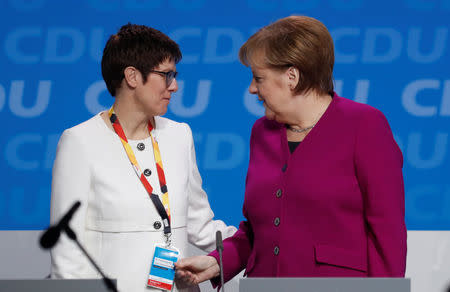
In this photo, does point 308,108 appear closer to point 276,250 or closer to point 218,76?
point 276,250

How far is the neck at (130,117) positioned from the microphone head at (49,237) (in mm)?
994

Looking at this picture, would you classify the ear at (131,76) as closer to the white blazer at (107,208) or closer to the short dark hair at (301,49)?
the white blazer at (107,208)

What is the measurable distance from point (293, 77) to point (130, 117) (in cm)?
73

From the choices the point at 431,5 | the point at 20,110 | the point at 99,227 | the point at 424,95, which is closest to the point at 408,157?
the point at 424,95

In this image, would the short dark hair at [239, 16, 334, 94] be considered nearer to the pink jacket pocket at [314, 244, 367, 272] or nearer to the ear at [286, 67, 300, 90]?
the ear at [286, 67, 300, 90]

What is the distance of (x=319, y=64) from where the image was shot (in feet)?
6.21

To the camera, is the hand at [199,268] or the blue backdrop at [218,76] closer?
the hand at [199,268]

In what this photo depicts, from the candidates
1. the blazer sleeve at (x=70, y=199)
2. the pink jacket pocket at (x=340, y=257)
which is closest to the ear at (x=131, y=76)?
the blazer sleeve at (x=70, y=199)

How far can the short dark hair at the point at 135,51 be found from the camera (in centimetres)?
232

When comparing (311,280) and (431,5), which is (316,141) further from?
(431,5)

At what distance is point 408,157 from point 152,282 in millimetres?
1926

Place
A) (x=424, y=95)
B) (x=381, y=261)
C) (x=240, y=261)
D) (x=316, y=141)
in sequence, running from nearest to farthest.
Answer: (x=381, y=261), (x=316, y=141), (x=240, y=261), (x=424, y=95)

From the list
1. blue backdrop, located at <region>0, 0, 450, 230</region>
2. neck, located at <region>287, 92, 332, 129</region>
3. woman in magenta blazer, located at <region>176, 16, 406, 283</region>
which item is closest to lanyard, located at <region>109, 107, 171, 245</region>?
woman in magenta blazer, located at <region>176, 16, 406, 283</region>

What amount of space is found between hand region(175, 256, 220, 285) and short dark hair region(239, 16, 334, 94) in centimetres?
64
